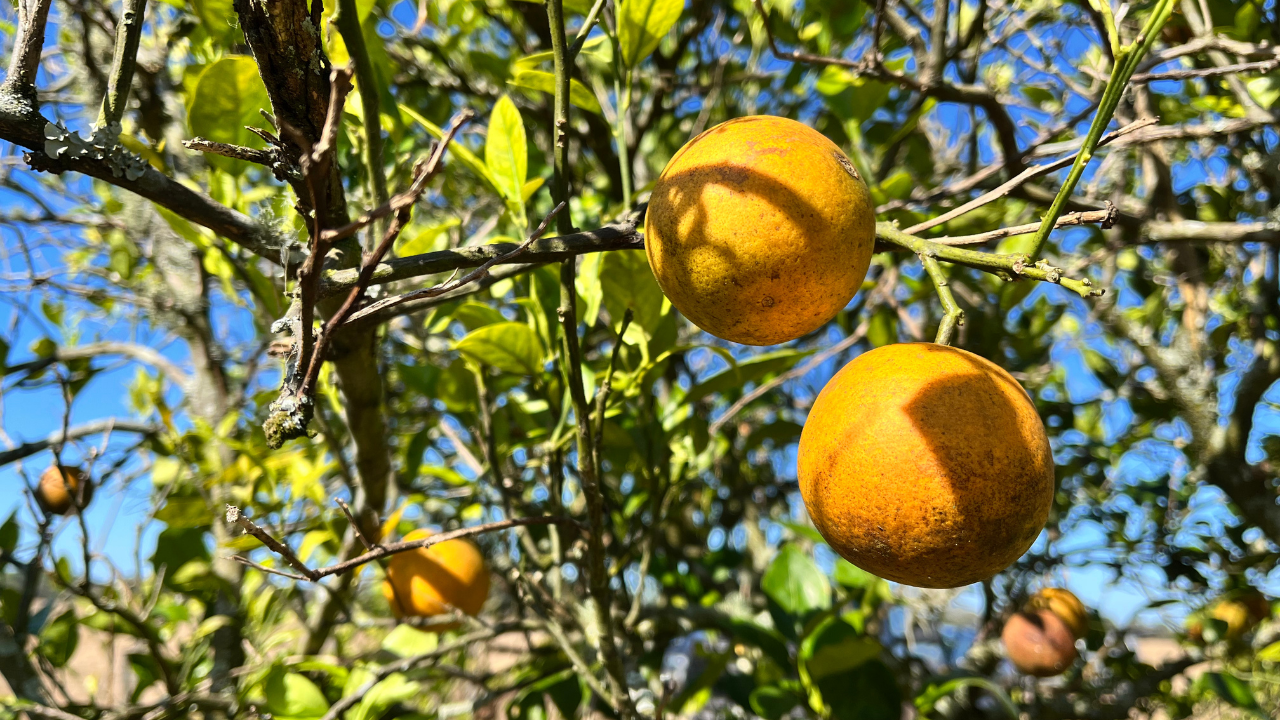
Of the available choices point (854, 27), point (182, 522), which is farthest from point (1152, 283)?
point (182, 522)

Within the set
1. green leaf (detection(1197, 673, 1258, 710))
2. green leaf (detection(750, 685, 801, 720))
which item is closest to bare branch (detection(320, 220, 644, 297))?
green leaf (detection(750, 685, 801, 720))

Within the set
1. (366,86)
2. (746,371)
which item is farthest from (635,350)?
(366,86)

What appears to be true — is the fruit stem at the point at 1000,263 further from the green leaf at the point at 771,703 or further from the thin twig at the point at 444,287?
the green leaf at the point at 771,703

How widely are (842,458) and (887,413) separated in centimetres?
6

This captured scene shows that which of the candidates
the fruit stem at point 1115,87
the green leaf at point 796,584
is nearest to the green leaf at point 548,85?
the fruit stem at point 1115,87

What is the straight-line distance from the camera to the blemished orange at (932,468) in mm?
620

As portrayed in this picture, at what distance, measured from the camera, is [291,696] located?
4.26 ft

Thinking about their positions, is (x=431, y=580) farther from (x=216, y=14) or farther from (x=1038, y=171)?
(x=1038, y=171)

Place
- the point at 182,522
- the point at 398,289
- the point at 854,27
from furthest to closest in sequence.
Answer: the point at 854,27
the point at 182,522
the point at 398,289

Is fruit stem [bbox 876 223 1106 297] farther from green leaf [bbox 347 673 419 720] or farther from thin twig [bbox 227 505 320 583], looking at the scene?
green leaf [bbox 347 673 419 720]

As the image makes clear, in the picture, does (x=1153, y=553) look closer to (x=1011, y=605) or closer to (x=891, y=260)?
(x=1011, y=605)

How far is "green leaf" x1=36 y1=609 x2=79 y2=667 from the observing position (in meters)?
1.94

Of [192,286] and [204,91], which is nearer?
[204,91]

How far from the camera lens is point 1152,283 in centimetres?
240
